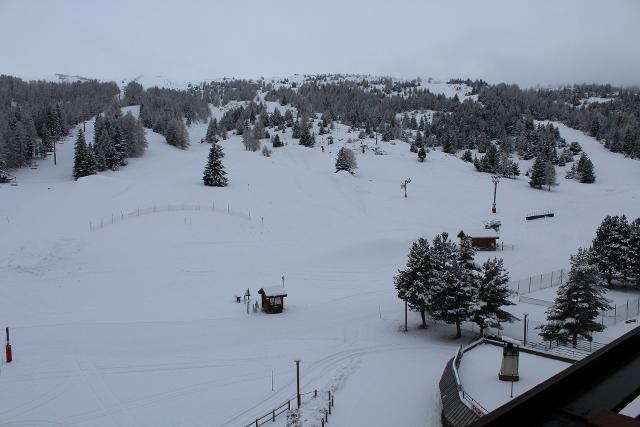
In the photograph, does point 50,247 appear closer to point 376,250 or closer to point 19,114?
point 376,250

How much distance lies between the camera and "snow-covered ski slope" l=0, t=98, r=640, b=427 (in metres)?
21.0

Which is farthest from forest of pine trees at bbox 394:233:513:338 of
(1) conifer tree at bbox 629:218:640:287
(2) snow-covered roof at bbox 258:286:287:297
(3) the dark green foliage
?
(3) the dark green foliage

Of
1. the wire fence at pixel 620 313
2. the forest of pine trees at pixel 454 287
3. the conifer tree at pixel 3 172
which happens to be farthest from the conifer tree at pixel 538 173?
the conifer tree at pixel 3 172

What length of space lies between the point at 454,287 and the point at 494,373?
30.8 feet

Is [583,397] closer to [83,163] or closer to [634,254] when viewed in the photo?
[634,254]

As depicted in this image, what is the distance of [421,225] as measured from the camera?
58.9 metres

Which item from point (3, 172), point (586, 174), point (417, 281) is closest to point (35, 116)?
point (3, 172)

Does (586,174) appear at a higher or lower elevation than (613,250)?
higher

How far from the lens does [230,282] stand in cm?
3991

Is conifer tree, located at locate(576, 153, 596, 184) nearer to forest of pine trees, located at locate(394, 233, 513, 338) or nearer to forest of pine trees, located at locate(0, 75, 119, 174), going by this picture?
forest of pine trees, located at locate(394, 233, 513, 338)

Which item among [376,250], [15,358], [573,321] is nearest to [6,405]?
[15,358]

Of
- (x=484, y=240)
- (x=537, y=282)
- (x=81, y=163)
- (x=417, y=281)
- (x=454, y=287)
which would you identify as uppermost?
(x=81, y=163)

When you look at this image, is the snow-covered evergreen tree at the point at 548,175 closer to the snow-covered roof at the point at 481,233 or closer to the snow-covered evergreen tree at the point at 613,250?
the snow-covered roof at the point at 481,233

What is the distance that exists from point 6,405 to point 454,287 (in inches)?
937
